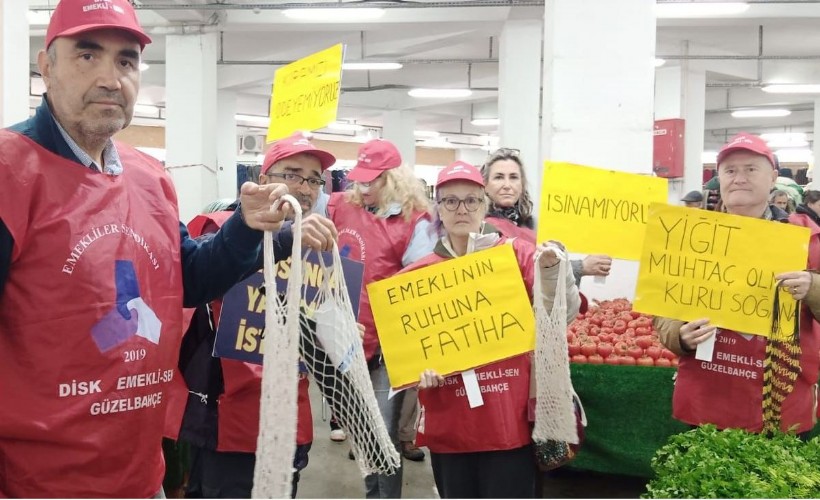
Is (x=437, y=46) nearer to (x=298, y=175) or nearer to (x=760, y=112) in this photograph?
(x=298, y=175)

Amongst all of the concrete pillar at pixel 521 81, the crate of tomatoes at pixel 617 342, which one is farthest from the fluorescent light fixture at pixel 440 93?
the crate of tomatoes at pixel 617 342

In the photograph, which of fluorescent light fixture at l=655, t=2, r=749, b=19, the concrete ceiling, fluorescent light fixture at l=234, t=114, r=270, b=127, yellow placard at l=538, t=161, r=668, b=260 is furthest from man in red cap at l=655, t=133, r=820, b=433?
fluorescent light fixture at l=234, t=114, r=270, b=127

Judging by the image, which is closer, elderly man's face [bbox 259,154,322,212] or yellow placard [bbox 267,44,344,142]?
elderly man's face [bbox 259,154,322,212]

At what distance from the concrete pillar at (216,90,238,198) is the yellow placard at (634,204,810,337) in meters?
11.4

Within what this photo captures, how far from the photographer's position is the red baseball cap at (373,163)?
131 inches

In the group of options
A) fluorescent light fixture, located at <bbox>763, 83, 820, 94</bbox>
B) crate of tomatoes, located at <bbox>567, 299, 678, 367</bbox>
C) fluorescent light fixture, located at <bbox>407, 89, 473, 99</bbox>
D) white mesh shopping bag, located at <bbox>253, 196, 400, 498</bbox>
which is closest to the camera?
white mesh shopping bag, located at <bbox>253, 196, 400, 498</bbox>

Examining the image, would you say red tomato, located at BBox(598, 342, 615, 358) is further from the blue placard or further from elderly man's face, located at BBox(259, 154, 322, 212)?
the blue placard

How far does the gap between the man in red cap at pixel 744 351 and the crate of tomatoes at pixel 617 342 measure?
0.93 metres

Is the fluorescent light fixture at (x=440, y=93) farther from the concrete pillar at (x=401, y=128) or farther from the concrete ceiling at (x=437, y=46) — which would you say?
the concrete pillar at (x=401, y=128)

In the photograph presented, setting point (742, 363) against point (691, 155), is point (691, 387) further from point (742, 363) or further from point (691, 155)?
point (691, 155)

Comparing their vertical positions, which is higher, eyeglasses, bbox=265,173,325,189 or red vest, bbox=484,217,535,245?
eyeglasses, bbox=265,173,325,189

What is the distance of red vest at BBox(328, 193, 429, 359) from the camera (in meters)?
3.27

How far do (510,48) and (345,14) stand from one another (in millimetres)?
1949

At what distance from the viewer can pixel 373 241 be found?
10.8 ft
